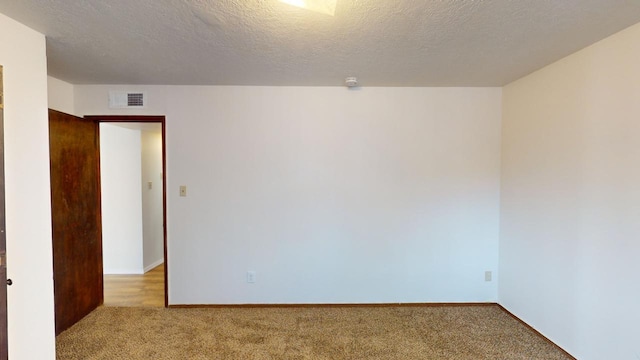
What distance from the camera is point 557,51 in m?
2.20

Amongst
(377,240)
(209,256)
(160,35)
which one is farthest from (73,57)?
(377,240)

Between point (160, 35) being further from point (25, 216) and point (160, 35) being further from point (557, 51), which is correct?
point (557, 51)

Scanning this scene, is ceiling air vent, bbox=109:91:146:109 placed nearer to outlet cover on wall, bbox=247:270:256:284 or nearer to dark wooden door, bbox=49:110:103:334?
dark wooden door, bbox=49:110:103:334

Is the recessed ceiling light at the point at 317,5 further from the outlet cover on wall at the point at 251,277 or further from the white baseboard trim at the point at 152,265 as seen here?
the white baseboard trim at the point at 152,265

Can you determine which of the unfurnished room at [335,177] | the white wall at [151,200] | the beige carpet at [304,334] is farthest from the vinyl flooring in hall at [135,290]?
the white wall at [151,200]

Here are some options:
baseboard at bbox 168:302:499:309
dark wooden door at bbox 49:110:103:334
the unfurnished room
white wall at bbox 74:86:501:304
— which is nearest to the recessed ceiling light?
the unfurnished room

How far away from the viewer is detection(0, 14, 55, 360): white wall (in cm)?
173

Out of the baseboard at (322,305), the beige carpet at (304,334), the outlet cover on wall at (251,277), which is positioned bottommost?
the beige carpet at (304,334)

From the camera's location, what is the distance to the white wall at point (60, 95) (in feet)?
8.99

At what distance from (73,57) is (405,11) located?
95.0 inches

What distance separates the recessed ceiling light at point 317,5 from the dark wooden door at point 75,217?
2318mm

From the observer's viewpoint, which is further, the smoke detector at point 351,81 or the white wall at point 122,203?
the white wall at point 122,203

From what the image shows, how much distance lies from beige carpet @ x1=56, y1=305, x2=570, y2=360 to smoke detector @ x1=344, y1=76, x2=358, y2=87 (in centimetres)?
224

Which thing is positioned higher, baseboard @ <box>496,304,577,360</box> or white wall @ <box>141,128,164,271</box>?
white wall @ <box>141,128,164,271</box>
